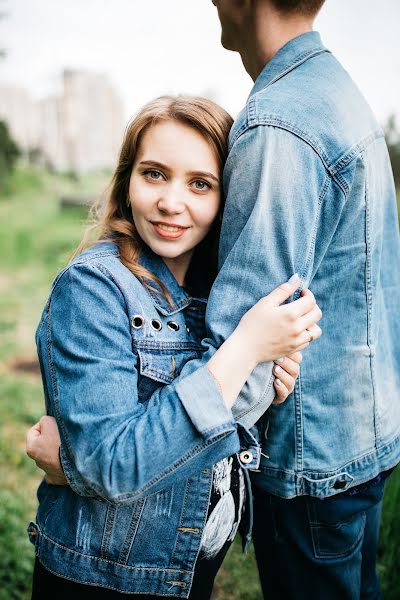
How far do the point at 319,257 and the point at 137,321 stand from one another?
476 millimetres

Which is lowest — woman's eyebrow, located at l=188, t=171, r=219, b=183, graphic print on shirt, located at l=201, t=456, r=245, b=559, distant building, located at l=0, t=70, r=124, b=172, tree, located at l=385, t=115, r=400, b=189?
graphic print on shirt, located at l=201, t=456, r=245, b=559

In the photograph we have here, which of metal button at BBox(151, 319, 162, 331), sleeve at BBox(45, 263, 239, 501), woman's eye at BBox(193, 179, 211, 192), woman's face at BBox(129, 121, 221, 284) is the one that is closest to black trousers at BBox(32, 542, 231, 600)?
sleeve at BBox(45, 263, 239, 501)

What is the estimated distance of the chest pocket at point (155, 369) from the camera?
1.35 meters

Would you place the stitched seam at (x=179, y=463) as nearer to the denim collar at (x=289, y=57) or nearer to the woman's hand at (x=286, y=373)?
the woman's hand at (x=286, y=373)

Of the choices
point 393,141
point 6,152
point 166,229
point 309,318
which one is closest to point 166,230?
point 166,229

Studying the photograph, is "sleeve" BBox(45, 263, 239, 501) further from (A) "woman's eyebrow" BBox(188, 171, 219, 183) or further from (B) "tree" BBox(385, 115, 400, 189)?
(B) "tree" BBox(385, 115, 400, 189)

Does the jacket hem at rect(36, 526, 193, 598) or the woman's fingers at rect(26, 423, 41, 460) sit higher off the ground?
the woman's fingers at rect(26, 423, 41, 460)

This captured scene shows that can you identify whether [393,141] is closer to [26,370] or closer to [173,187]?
[173,187]

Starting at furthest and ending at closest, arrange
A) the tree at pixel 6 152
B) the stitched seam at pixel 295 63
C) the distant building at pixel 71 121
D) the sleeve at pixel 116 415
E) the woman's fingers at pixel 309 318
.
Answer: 1. the distant building at pixel 71 121
2. the tree at pixel 6 152
3. the stitched seam at pixel 295 63
4. the woman's fingers at pixel 309 318
5. the sleeve at pixel 116 415

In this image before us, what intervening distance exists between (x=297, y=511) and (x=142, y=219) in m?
0.94

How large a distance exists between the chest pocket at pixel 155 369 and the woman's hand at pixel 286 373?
0.82 feet

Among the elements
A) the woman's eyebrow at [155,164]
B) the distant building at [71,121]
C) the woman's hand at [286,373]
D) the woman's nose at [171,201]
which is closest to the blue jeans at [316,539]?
the woman's hand at [286,373]

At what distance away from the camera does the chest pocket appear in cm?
135

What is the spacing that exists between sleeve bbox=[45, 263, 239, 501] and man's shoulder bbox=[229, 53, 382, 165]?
21.7 inches
